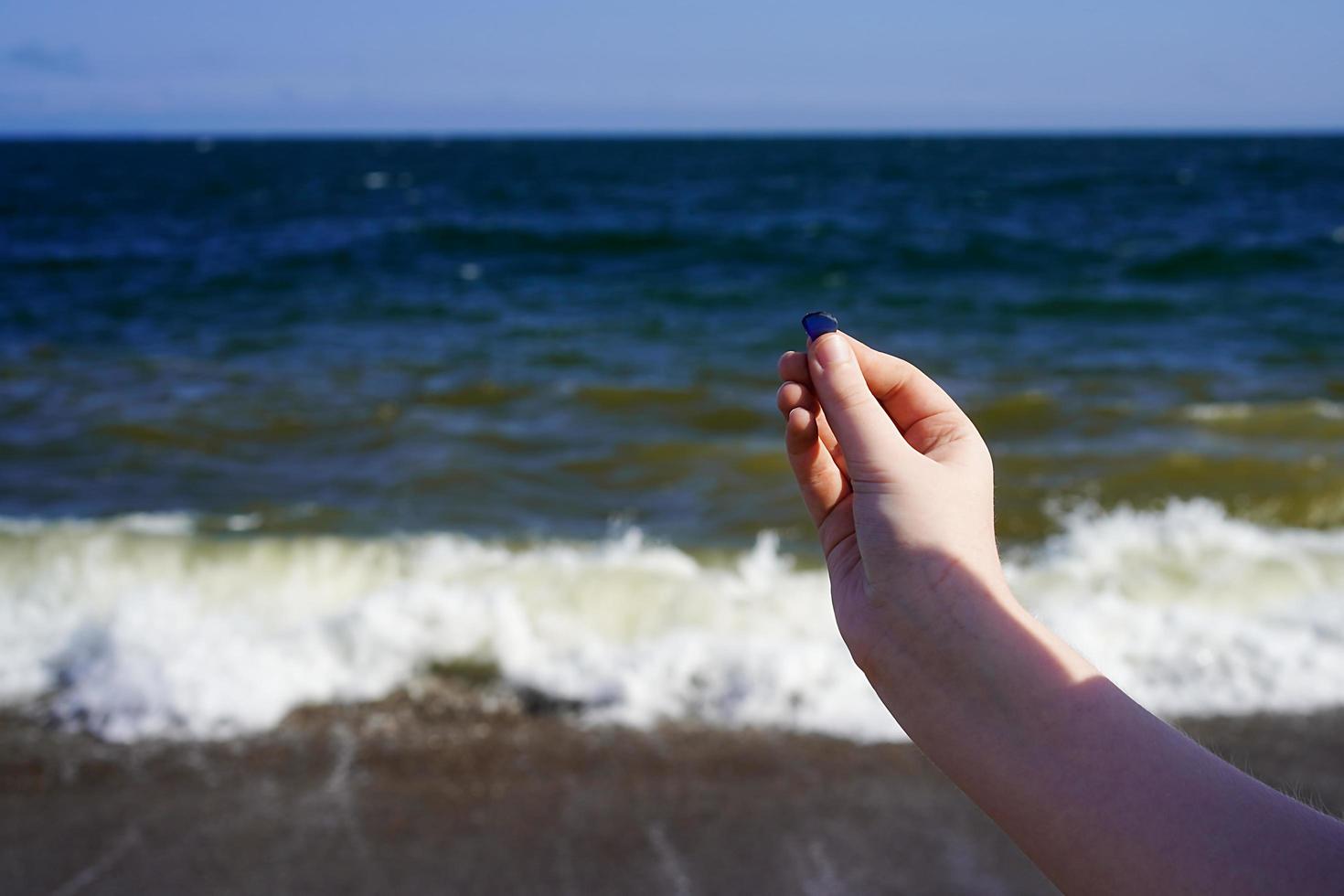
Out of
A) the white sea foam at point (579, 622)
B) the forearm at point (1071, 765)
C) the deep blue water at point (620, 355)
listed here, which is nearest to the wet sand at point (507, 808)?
the white sea foam at point (579, 622)

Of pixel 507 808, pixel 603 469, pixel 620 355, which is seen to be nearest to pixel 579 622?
pixel 507 808

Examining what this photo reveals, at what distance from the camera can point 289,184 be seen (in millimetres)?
41406

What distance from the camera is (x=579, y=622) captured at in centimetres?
479

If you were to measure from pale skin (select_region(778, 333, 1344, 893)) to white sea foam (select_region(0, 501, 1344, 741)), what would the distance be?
2.59 metres

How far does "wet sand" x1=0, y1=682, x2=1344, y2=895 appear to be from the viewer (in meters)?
3.19

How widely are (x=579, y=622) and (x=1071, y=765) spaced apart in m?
3.76

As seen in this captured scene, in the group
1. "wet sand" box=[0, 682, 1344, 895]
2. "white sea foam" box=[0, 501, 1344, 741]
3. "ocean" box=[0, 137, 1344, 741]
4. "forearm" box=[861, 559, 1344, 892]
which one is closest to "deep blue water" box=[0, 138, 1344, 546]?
"ocean" box=[0, 137, 1344, 741]

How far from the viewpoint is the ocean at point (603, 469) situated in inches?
169

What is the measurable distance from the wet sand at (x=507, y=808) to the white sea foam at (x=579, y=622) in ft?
0.61

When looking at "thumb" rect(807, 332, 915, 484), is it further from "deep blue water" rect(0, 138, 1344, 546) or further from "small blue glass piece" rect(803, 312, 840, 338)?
"deep blue water" rect(0, 138, 1344, 546)

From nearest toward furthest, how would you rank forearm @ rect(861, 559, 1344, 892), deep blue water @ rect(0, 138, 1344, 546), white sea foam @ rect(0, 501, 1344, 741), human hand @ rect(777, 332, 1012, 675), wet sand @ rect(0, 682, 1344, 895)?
forearm @ rect(861, 559, 1344, 892) → human hand @ rect(777, 332, 1012, 675) → wet sand @ rect(0, 682, 1344, 895) → white sea foam @ rect(0, 501, 1344, 741) → deep blue water @ rect(0, 138, 1344, 546)

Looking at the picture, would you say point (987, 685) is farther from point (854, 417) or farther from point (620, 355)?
point (620, 355)

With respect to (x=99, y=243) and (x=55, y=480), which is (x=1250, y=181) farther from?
(x=55, y=480)

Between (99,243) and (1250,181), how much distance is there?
1305 inches
